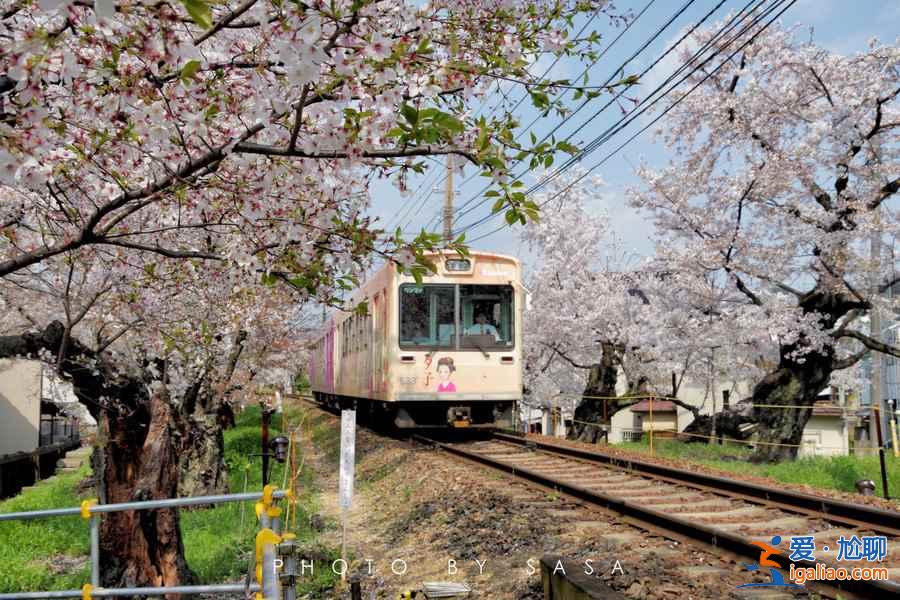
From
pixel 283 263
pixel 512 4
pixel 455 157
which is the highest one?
pixel 512 4

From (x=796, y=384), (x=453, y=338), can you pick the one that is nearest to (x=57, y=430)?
(x=453, y=338)

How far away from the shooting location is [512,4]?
13.9ft

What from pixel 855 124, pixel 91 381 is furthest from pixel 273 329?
pixel 855 124

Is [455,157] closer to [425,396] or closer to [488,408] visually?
[425,396]

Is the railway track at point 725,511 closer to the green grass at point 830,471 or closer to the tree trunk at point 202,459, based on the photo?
the green grass at point 830,471

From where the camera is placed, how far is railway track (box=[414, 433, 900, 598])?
5.30m

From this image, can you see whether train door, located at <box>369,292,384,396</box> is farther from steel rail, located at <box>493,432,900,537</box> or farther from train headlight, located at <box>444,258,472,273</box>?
steel rail, located at <box>493,432,900,537</box>

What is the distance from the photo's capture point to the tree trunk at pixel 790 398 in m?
15.3

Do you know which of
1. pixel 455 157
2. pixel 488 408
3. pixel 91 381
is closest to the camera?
pixel 455 157

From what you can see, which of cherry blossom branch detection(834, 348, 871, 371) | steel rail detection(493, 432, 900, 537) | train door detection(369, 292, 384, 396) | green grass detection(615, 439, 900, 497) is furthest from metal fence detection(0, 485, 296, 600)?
cherry blossom branch detection(834, 348, 871, 371)

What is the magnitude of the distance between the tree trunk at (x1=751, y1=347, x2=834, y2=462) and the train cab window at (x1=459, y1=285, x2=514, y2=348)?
17.8ft

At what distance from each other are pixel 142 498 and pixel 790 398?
13.0 m

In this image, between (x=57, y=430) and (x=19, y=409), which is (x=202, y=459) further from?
(x=57, y=430)

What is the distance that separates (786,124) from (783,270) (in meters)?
2.77
